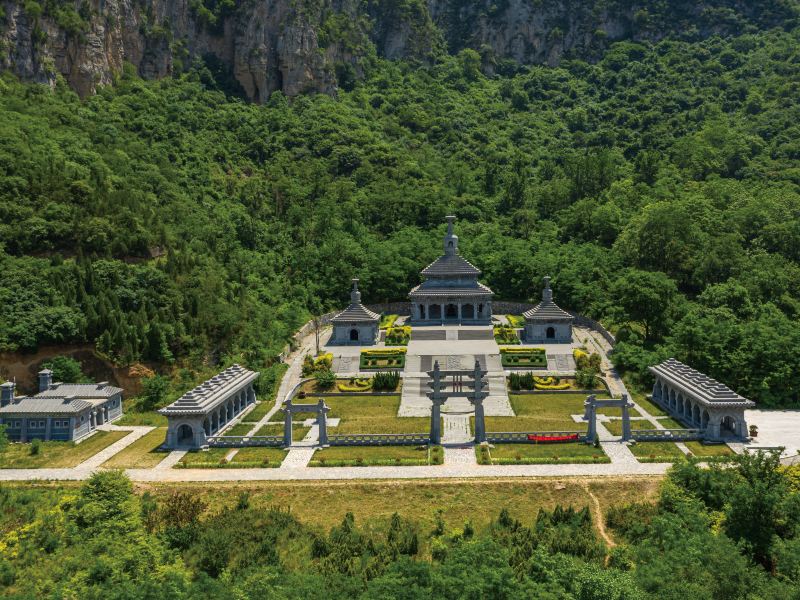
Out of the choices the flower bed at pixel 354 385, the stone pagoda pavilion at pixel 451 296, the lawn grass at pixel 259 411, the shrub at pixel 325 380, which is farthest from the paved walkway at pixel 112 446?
the stone pagoda pavilion at pixel 451 296

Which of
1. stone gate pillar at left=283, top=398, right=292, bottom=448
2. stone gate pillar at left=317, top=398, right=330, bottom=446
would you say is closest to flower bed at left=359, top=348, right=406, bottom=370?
stone gate pillar at left=317, top=398, right=330, bottom=446

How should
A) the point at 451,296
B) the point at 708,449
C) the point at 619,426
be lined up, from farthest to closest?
the point at 451,296
the point at 619,426
the point at 708,449

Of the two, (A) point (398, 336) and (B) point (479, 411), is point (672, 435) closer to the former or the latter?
(B) point (479, 411)

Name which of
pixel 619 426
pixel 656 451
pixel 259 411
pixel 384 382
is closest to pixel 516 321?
pixel 384 382

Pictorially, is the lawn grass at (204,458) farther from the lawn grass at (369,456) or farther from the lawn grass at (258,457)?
the lawn grass at (369,456)

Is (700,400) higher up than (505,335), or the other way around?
(505,335)

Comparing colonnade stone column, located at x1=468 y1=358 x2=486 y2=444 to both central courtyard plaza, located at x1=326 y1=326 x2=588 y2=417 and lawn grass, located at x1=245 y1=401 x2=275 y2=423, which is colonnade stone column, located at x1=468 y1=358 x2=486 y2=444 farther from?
lawn grass, located at x1=245 y1=401 x2=275 y2=423
